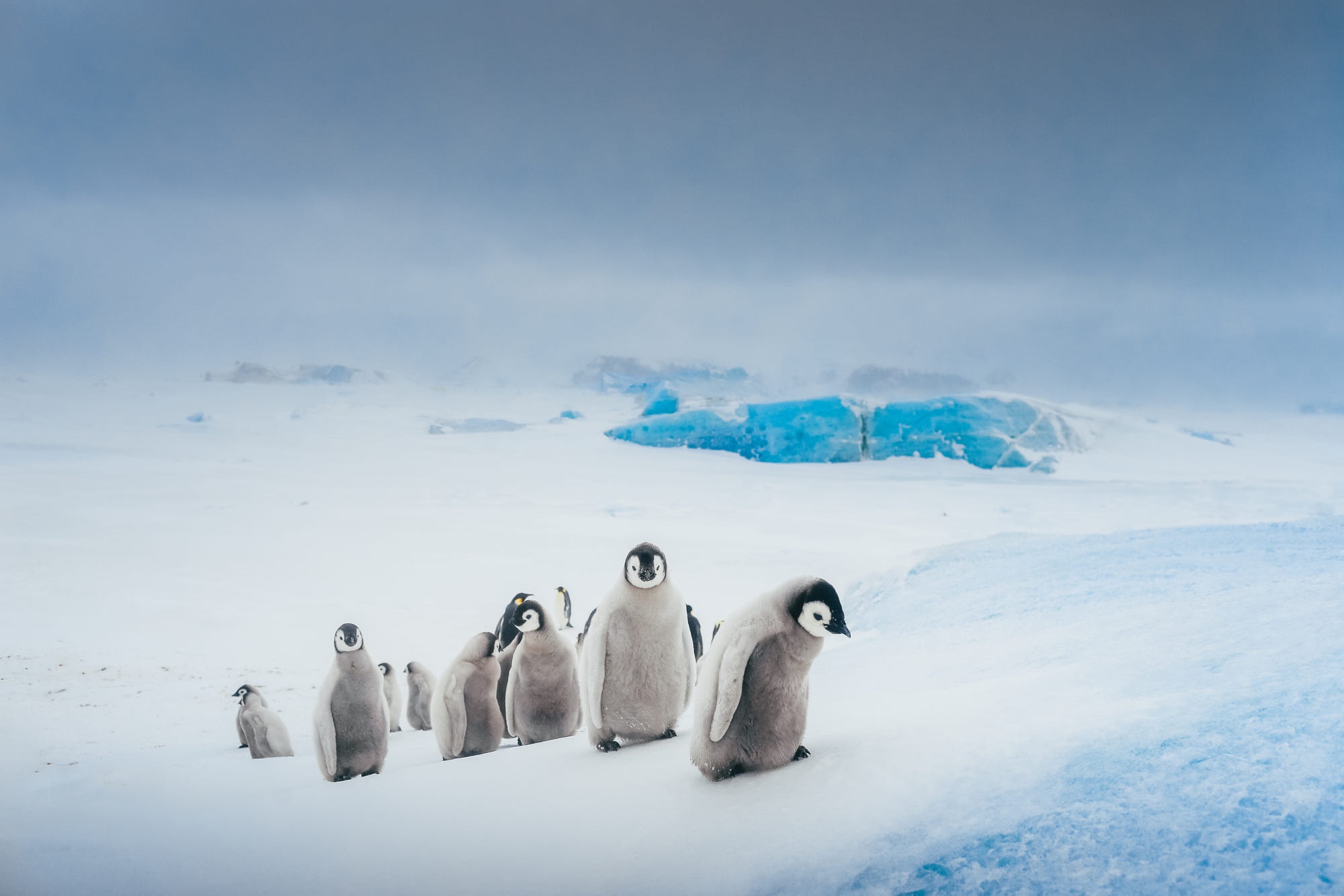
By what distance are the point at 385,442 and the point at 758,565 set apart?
5.46m

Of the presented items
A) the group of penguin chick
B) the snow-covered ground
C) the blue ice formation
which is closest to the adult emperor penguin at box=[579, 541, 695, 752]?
the group of penguin chick

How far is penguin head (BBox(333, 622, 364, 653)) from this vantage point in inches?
77.8

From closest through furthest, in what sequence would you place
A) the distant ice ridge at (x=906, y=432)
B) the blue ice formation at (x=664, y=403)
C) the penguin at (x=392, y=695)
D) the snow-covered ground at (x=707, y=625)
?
1. the snow-covered ground at (x=707, y=625)
2. the penguin at (x=392, y=695)
3. the distant ice ridge at (x=906, y=432)
4. the blue ice formation at (x=664, y=403)

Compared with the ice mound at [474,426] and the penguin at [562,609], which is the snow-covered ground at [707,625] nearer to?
the penguin at [562,609]

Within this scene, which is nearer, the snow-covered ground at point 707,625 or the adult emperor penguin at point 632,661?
the snow-covered ground at point 707,625

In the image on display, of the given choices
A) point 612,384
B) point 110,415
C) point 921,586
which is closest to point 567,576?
point 921,586

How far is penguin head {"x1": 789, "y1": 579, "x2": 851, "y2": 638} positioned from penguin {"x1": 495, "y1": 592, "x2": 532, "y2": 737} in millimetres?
979

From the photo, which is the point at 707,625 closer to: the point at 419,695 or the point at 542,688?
the point at 419,695

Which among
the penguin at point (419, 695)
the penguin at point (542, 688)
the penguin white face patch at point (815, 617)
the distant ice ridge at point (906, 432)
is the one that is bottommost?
the penguin at point (419, 695)

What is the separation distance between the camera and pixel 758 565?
4.53 m

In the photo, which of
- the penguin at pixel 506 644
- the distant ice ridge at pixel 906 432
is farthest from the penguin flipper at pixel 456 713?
the distant ice ridge at pixel 906 432

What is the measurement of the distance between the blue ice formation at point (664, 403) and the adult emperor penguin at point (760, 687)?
793cm

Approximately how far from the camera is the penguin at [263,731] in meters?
2.42

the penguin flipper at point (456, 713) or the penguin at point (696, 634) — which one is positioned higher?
the penguin at point (696, 634)
